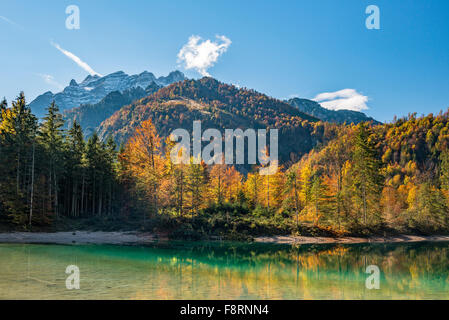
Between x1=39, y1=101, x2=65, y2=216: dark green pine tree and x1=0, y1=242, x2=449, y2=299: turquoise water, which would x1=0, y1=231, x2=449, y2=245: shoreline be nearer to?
x1=0, y1=242, x2=449, y2=299: turquoise water

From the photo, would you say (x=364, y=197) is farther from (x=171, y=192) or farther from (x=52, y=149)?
(x=52, y=149)

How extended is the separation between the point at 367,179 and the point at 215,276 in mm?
29738

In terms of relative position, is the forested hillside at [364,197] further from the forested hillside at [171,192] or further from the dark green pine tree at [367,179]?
the forested hillside at [171,192]

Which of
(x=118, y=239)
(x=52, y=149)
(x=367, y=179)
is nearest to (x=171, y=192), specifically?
(x=118, y=239)

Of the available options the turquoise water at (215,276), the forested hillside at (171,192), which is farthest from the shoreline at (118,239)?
the turquoise water at (215,276)

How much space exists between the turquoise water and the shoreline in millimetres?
4329

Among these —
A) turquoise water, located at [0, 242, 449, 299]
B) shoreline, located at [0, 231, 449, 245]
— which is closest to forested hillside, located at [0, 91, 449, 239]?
shoreline, located at [0, 231, 449, 245]

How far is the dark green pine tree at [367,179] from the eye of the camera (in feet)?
121

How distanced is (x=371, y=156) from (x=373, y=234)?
10009mm

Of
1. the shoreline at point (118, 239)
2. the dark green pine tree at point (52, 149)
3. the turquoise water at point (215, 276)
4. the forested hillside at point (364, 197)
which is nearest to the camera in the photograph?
the turquoise water at point (215, 276)

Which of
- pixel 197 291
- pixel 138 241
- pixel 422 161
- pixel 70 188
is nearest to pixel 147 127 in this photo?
pixel 138 241

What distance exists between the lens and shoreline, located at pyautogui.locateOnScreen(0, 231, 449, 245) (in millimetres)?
27219

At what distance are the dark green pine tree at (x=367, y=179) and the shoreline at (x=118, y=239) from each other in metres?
3.30

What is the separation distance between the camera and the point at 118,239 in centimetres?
2988
